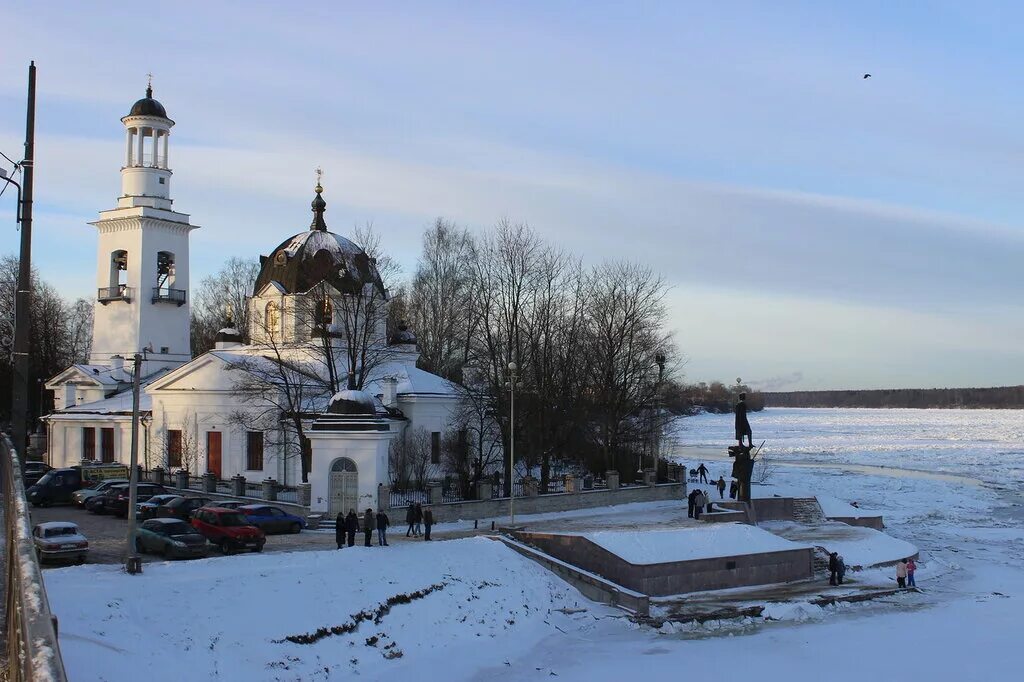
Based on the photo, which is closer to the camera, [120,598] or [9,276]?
[120,598]

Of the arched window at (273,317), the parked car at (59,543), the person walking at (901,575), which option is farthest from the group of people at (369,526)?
the arched window at (273,317)

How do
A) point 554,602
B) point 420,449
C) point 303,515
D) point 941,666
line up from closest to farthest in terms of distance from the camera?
point 941,666 → point 554,602 → point 303,515 → point 420,449

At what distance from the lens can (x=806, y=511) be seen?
39094 millimetres

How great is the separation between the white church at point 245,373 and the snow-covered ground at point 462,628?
9.96 metres

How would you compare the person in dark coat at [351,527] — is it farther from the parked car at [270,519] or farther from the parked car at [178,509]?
the parked car at [178,509]

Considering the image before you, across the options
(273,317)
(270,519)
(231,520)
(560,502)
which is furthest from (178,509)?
(273,317)

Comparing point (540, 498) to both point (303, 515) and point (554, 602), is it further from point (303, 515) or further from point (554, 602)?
point (554, 602)

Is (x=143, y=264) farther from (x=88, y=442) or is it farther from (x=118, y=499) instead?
(x=118, y=499)

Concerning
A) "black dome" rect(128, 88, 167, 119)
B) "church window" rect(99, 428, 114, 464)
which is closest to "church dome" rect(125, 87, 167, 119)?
"black dome" rect(128, 88, 167, 119)

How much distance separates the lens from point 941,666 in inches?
798

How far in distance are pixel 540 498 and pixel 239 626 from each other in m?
20.7

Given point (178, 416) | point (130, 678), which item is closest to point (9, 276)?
point (178, 416)

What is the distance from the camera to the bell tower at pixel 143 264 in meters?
53.0

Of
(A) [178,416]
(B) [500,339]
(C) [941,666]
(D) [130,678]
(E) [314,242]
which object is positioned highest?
(E) [314,242]
